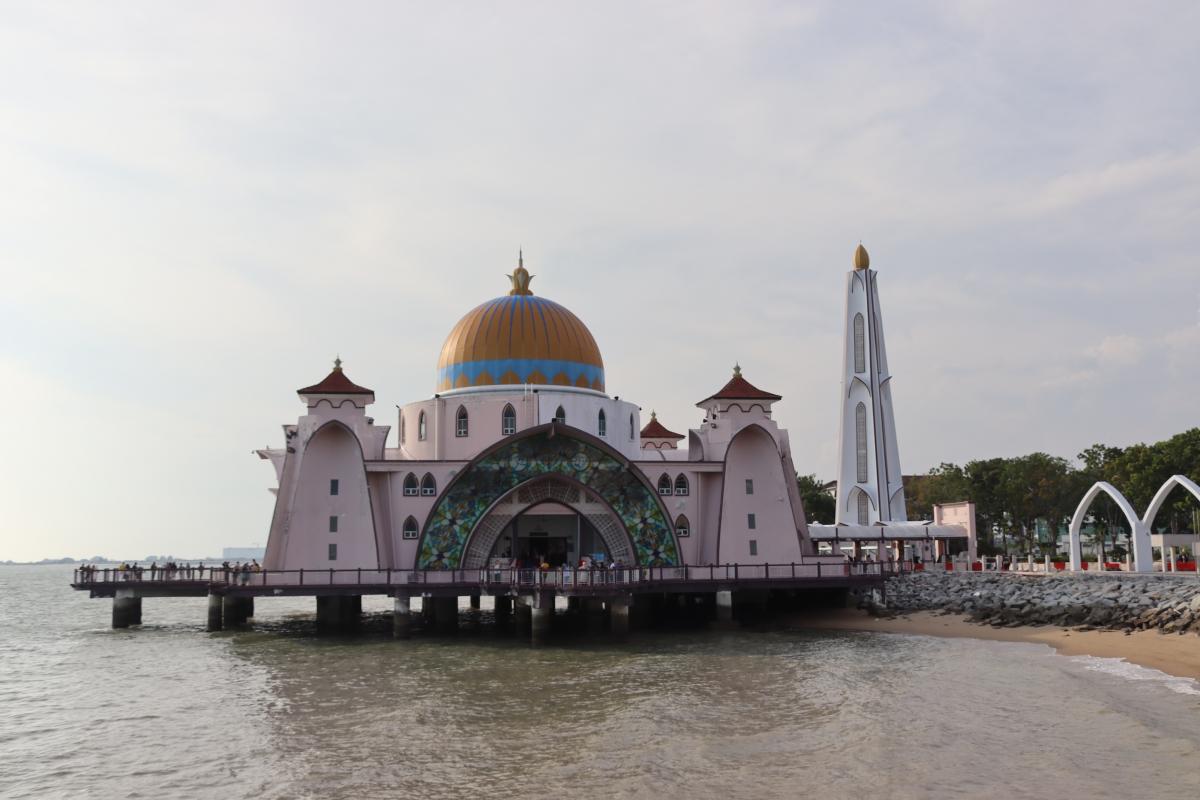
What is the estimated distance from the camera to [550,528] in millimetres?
41938

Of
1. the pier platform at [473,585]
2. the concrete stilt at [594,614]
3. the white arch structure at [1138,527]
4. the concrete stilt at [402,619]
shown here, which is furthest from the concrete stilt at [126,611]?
the white arch structure at [1138,527]

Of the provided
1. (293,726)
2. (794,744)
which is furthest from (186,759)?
(794,744)

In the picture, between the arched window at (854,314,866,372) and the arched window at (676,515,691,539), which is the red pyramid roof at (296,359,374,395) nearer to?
the arched window at (676,515,691,539)

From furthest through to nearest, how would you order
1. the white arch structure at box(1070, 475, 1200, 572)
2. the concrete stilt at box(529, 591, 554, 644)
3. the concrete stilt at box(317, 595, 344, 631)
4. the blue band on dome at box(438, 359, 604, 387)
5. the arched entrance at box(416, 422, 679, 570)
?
the white arch structure at box(1070, 475, 1200, 572), the blue band on dome at box(438, 359, 604, 387), the arched entrance at box(416, 422, 679, 570), the concrete stilt at box(317, 595, 344, 631), the concrete stilt at box(529, 591, 554, 644)

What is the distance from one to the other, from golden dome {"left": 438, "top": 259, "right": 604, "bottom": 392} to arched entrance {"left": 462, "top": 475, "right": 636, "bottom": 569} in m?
5.32

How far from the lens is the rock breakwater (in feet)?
102

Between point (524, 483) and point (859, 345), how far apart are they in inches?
1141

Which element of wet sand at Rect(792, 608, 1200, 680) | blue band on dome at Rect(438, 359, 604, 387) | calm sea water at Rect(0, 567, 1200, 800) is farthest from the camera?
blue band on dome at Rect(438, 359, 604, 387)

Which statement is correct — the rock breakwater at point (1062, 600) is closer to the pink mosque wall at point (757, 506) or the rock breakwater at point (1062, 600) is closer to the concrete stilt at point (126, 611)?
the pink mosque wall at point (757, 506)

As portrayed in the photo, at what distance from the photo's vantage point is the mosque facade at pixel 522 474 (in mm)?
38719

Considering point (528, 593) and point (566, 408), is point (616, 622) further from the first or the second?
point (566, 408)

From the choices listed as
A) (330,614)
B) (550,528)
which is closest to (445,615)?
(330,614)

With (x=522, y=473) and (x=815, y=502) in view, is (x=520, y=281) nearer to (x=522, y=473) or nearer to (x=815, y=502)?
(x=522, y=473)

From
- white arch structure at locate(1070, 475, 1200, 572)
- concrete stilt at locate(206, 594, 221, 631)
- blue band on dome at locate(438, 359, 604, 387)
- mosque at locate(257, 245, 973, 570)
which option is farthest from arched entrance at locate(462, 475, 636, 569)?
white arch structure at locate(1070, 475, 1200, 572)
